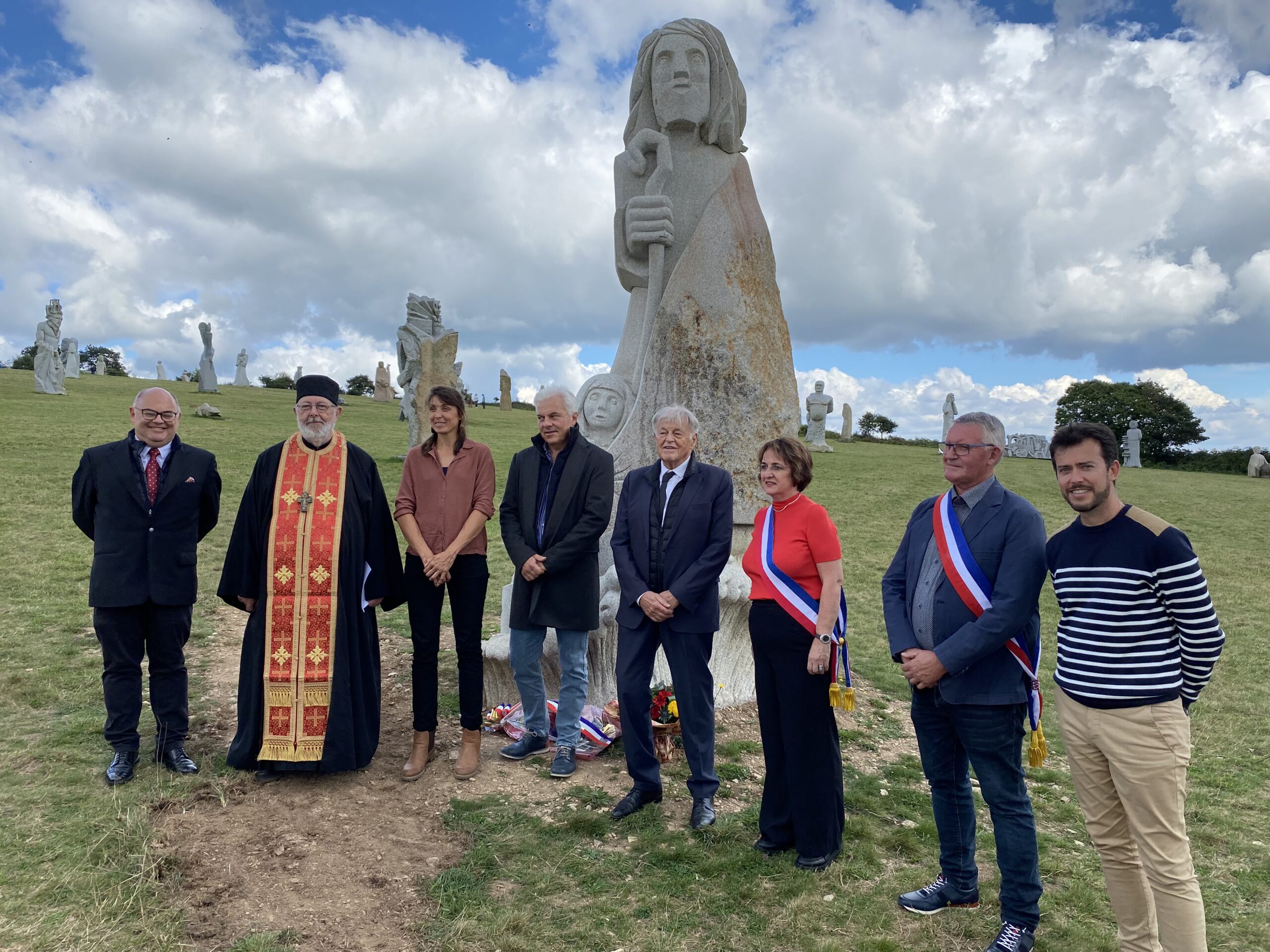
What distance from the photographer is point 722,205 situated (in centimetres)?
559

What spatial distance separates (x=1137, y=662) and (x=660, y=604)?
71.6 inches

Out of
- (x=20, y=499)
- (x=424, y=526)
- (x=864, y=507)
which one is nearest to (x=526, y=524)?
(x=424, y=526)

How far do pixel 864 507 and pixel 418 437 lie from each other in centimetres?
867

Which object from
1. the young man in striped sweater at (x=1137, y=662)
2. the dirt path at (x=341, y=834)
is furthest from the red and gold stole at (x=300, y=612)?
the young man in striped sweater at (x=1137, y=662)

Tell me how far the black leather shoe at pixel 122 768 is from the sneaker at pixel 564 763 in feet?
6.69

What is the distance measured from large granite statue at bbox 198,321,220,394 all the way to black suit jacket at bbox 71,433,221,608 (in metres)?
27.6

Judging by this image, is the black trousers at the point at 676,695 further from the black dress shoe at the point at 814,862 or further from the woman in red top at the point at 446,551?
the woman in red top at the point at 446,551

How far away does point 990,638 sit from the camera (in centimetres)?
282

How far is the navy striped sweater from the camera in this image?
97.2 inches

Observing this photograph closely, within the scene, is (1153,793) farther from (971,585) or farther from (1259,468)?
(1259,468)

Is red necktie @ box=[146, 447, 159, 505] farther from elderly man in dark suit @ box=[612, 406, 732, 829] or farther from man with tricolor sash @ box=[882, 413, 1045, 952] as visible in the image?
man with tricolor sash @ box=[882, 413, 1045, 952]

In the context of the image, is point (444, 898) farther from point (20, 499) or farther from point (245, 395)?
point (245, 395)

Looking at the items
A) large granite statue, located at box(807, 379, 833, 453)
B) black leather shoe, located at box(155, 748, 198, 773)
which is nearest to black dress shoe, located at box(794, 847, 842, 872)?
black leather shoe, located at box(155, 748, 198, 773)

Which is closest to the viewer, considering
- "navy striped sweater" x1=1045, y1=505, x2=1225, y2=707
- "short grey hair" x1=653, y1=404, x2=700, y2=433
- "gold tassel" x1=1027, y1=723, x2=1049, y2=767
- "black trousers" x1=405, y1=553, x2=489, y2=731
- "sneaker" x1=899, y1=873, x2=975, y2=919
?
"navy striped sweater" x1=1045, y1=505, x2=1225, y2=707
